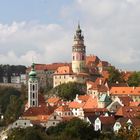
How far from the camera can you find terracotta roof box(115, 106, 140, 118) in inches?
2544

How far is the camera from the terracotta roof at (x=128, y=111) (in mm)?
64625

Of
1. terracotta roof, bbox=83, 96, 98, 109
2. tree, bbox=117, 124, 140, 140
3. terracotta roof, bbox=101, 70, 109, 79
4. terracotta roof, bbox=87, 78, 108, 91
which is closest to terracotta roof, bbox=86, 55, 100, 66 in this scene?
terracotta roof, bbox=101, 70, 109, 79

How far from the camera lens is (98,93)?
8525 cm

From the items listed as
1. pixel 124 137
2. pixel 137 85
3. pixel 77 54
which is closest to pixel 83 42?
pixel 77 54

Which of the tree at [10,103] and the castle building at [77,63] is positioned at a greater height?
the castle building at [77,63]

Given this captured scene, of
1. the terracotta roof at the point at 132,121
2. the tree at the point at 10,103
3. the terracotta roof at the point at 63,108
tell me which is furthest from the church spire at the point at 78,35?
the terracotta roof at the point at 132,121

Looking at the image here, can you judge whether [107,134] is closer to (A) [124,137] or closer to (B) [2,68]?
(A) [124,137]

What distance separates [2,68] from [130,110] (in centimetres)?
7014

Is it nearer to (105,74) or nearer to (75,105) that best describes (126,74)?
(105,74)

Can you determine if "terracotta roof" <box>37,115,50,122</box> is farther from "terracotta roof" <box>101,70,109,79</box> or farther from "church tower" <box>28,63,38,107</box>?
"terracotta roof" <box>101,70,109,79</box>

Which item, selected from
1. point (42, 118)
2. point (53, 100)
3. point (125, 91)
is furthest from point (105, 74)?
point (42, 118)

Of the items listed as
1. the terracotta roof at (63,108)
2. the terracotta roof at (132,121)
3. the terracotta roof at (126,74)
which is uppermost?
the terracotta roof at (126,74)

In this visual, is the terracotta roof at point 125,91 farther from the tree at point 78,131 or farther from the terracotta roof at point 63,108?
the tree at point 78,131

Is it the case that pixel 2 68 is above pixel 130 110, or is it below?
above
